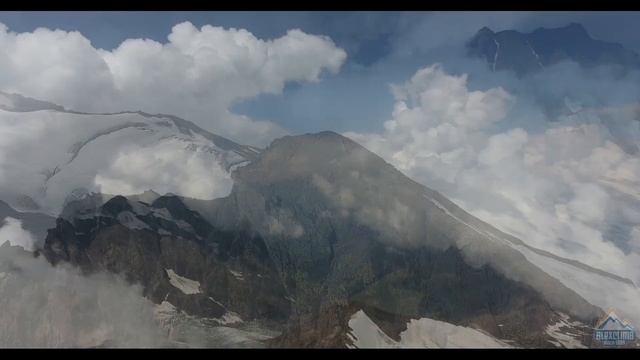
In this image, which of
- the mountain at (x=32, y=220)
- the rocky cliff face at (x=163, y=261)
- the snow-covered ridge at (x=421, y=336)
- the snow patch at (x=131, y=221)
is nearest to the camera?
the snow-covered ridge at (x=421, y=336)

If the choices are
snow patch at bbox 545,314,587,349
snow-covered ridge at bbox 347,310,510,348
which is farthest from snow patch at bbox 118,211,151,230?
snow patch at bbox 545,314,587,349

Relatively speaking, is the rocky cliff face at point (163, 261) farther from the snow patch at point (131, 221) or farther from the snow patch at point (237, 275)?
the snow patch at point (237, 275)

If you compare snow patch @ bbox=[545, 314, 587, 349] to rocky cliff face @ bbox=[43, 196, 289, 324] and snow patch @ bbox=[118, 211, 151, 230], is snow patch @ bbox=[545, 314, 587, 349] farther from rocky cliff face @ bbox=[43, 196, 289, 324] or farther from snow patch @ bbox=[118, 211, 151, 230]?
snow patch @ bbox=[118, 211, 151, 230]

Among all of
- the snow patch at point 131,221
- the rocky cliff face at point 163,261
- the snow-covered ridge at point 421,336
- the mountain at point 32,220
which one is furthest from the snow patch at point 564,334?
the mountain at point 32,220

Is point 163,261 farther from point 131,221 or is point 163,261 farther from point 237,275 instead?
point 237,275

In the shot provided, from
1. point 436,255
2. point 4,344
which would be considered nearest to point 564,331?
point 436,255

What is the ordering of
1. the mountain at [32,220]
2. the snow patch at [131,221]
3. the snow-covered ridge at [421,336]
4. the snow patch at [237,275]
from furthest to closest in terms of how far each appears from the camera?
the snow patch at [237,275]
the snow patch at [131,221]
the mountain at [32,220]
the snow-covered ridge at [421,336]

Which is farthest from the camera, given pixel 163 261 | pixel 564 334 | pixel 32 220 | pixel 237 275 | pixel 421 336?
pixel 237 275

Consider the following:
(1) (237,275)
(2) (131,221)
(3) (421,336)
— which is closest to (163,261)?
(2) (131,221)
